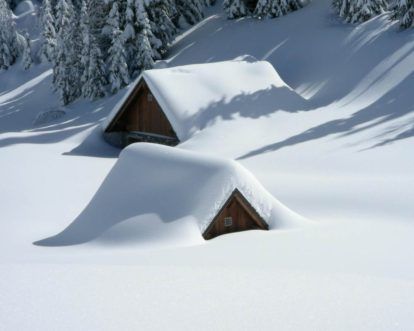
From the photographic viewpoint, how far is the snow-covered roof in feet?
81.3

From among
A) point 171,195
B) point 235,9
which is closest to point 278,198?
point 171,195

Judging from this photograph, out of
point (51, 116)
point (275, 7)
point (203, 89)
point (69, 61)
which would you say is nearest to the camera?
point (203, 89)

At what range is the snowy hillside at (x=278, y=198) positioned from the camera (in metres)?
5.66

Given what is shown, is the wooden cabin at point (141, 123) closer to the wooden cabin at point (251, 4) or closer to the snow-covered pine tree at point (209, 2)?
the wooden cabin at point (251, 4)

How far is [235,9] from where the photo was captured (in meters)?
39.6

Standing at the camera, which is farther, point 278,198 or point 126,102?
point 126,102

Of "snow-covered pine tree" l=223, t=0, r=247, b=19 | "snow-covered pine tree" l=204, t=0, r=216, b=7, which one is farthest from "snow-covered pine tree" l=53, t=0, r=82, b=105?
"snow-covered pine tree" l=223, t=0, r=247, b=19

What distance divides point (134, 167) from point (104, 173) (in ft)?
24.9

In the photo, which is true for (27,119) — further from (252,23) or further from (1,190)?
(1,190)

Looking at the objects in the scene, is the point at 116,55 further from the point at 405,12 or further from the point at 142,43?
the point at 405,12

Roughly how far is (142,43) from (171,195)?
25038 mm

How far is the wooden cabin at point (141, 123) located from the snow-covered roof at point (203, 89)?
39 centimetres

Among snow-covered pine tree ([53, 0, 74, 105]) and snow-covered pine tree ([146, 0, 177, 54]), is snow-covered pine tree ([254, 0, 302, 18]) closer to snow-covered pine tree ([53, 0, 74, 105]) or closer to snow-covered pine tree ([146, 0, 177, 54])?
snow-covered pine tree ([146, 0, 177, 54])

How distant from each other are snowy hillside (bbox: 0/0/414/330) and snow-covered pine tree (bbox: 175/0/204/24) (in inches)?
72.5
